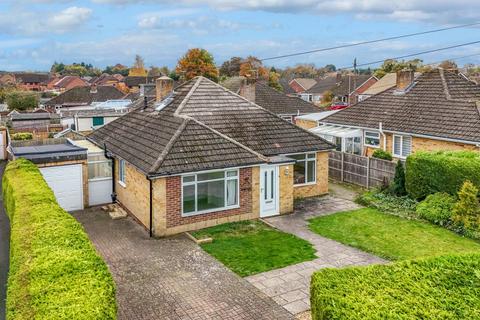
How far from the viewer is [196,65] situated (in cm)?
7694

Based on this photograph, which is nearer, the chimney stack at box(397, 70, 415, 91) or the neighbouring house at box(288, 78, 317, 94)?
the chimney stack at box(397, 70, 415, 91)

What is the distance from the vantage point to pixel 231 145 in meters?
18.6

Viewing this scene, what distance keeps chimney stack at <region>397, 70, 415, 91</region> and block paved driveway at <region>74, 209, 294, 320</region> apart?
1868 cm

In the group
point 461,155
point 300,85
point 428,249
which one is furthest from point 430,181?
point 300,85

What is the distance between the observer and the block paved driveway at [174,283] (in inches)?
429

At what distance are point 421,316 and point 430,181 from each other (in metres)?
12.9

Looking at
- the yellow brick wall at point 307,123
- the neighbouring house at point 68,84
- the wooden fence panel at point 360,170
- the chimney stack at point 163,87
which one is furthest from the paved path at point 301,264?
the neighbouring house at point 68,84

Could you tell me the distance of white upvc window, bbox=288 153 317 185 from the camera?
70.0 feet

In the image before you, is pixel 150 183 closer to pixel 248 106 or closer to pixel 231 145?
pixel 231 145

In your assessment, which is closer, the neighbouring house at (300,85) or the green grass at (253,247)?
the green grass at (253,247)

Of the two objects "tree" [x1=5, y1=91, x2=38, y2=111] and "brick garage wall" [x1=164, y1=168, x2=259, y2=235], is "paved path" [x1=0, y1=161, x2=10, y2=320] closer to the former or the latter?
"brick garage wall" [x1=164, y1=168, x2=259, y2=235]

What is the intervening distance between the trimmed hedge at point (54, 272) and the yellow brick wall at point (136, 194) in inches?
197

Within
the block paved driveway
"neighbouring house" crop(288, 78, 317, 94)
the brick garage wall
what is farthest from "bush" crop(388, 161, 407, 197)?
"neighbouring house" crop(288, 78, 317, 94)

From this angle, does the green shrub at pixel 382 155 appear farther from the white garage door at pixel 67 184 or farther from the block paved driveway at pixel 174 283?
the white garage door at pixel 67 184
